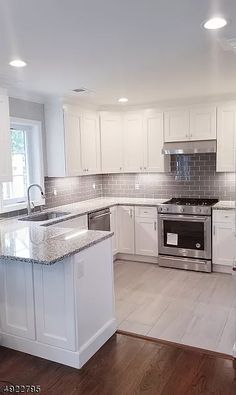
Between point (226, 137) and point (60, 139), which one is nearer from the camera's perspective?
point (60, 139)

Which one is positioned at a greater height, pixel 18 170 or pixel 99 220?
pixel 18 170

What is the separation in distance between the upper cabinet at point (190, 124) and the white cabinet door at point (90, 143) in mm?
1092

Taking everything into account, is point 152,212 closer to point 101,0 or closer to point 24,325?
point 24,325

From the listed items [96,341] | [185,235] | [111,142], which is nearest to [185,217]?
[185,235]

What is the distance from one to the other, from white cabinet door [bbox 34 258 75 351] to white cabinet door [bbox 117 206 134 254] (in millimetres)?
2678

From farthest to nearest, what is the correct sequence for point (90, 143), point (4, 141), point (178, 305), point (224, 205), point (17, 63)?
point (90, 143) < point (224, 205) < point (178, 305) < point (4, 141) < point (17, 63)

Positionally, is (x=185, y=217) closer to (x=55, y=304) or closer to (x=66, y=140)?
(x=66, y=140)

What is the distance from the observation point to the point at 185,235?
4.74m

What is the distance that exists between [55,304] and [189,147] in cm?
313

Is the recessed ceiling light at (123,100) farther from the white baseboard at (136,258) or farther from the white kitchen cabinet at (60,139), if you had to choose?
the white baseboard at (136,258)

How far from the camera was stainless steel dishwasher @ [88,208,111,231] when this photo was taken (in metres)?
4.56

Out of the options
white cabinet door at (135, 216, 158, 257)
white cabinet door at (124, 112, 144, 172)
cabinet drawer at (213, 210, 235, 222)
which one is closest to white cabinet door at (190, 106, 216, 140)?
white cabinet door at (124, 112, 144, 172)

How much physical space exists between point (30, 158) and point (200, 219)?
2.47m

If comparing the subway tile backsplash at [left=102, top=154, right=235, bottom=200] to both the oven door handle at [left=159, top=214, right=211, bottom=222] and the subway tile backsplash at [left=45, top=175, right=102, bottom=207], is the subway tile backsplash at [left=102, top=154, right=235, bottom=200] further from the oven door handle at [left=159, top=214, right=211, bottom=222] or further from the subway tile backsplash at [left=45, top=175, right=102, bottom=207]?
the oven door handle at [left=159, top=214, right=211, bottom=222]
